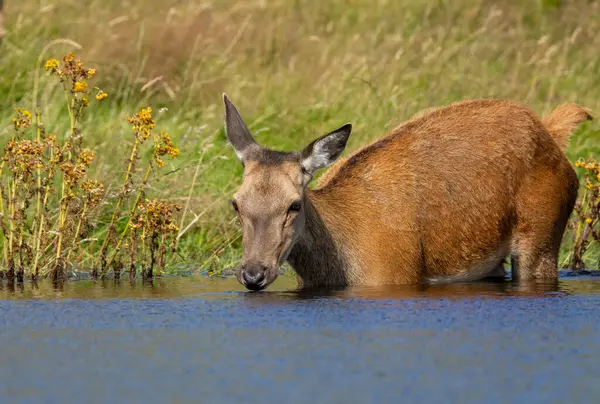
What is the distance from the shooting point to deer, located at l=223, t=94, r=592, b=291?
9.38 m

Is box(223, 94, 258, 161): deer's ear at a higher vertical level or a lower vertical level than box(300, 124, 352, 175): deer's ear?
higher

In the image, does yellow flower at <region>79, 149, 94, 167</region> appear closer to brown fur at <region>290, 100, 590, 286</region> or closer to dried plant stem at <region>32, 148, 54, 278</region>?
dried plant stem at <region>32, 148, 54, 278</region>

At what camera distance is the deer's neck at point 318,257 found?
370 inches

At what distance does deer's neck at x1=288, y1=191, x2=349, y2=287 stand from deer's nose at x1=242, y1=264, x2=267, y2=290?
81 cm

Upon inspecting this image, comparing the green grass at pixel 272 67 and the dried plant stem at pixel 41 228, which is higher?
the green grass at pixel 272 67

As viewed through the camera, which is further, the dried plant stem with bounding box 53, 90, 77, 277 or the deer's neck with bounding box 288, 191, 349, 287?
the dried plant stem with bounding box 53, 90, 77, 277

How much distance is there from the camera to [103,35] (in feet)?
52.3

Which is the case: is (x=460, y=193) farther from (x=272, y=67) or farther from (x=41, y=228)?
(x=272, y=67)

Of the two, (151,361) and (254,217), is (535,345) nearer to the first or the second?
(151,361)

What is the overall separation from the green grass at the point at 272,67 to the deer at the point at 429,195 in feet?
5.79

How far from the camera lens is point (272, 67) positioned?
16.4 meters

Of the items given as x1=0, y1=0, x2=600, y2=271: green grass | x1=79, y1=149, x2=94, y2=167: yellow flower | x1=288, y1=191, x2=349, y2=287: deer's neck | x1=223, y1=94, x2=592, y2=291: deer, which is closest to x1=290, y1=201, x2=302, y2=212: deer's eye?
x1=223, y1=94, x2=592, y2=291: deer

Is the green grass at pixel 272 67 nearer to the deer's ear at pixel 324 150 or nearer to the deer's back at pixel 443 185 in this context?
the deer's back at pixel 443 185

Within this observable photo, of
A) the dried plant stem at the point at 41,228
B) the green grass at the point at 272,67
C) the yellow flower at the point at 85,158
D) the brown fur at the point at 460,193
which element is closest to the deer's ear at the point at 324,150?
the brown fur at the point at 460,193
